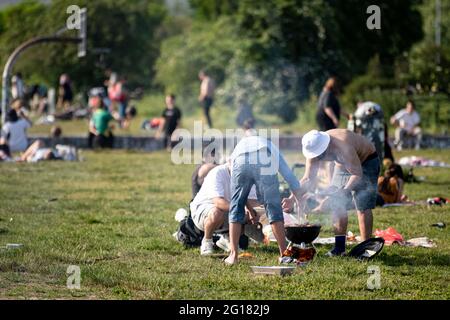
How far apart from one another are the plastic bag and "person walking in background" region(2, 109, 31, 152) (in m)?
14.1

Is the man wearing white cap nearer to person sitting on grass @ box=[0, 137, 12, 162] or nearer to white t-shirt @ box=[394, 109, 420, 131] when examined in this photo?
person sitting on grass @ box=[0, 137, 12, 162]

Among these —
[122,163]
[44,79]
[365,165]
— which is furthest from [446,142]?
[44,79]

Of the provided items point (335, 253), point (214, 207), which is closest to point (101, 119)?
point (214, 207)

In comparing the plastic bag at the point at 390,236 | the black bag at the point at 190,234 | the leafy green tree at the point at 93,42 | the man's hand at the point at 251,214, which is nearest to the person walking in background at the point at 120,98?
the leafy green tree at the point at 93,42

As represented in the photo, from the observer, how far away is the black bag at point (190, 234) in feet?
42.8

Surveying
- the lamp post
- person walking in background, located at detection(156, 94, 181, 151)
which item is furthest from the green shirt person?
the lamp post

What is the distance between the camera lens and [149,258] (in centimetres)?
1227

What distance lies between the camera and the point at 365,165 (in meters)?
12.7

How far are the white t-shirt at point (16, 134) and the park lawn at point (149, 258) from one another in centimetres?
617

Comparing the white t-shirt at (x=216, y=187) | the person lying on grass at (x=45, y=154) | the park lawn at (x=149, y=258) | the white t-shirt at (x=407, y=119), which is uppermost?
the white t-shirt at (x=407, y=119)

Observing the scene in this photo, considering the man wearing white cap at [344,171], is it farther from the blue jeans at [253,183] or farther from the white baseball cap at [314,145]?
the blue jeans at [253,183]

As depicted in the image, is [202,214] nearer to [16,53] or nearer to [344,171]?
[344,171]

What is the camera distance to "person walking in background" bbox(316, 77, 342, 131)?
21.9 metres

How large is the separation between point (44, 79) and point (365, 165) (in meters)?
44.8
